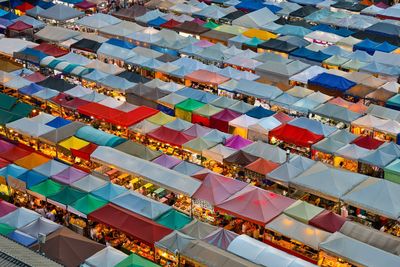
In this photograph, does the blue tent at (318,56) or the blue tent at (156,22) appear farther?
the blue tent at (156,22)

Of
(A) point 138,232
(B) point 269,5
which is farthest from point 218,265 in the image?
(B) point 269,5

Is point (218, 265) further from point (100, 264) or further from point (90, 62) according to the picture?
point (90, 62)

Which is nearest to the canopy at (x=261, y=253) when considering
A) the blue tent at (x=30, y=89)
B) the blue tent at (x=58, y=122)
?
the blue tent at (x=58, y=122)

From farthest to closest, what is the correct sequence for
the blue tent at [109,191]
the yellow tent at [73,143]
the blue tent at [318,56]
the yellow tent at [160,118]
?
the blue tent at [318,56] < the yellow tent at [160,118] < the yellow tent at [73,143] < the blue tent at [109,191]

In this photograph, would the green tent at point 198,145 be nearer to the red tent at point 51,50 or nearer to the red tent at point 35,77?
the red tent at point 35,77

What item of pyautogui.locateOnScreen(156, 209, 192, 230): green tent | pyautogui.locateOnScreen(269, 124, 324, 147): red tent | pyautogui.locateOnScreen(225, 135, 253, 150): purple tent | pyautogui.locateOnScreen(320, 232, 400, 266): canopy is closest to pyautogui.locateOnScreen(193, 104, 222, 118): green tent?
pyautogui.locateOnScreen(225, 135, 253, 150): purple tent

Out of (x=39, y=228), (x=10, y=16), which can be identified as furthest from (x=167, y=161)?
(x=10, y=16)

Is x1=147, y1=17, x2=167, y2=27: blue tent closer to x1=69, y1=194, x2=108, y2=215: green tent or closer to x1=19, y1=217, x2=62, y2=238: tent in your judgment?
x1=69, y1=194, x2=108, y2=215: green tent

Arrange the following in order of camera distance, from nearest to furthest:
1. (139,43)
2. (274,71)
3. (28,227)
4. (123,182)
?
(28,227) < (123,182) < (274,71) < (139,43)
